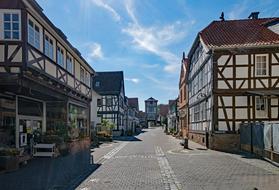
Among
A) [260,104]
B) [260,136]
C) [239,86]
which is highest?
[239,86]

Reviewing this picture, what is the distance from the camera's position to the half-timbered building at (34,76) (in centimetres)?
1275

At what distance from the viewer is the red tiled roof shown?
2445 cm

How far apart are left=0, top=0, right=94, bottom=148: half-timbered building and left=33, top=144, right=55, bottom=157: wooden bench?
0.63 metres

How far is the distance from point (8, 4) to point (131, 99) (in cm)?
9075

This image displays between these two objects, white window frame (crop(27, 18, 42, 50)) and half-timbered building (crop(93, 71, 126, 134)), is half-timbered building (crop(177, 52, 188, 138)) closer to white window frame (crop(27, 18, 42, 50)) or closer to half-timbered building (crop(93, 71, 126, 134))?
half-timbered building (crop(93, 71, 126, 134))

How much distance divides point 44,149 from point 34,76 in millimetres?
5529

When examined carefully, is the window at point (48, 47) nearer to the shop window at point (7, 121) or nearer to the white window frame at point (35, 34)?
the white window frame at point (35, 34)

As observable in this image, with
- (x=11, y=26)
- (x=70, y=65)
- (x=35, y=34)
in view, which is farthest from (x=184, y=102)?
(x=11, y=26)

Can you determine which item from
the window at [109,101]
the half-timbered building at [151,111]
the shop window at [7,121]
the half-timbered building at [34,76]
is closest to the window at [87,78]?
the half-timbered building at [34,76]

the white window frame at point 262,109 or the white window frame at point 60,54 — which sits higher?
the white window frame at point 60,54

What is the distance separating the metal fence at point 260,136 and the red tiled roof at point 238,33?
232 inches

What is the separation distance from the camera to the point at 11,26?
12953 millimetres

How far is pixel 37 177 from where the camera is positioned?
465 inches

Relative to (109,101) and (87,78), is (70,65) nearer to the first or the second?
(87,78)
